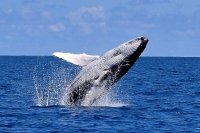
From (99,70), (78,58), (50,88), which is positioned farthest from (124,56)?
(50,88)

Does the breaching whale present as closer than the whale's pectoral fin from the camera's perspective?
No

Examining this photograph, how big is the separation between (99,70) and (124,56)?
1.02 m

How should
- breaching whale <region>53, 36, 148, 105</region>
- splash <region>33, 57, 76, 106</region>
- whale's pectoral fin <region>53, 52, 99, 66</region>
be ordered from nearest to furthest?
whale's pectoral fin <region>53, 52, 99, 66</region>
breaching whale <region>53, 36, 148, 105</region>
splash <region>33, 57, 76, 106</region>

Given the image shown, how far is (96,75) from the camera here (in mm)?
24969

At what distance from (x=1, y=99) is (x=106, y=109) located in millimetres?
8018

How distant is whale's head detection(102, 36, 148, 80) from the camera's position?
24.4 m

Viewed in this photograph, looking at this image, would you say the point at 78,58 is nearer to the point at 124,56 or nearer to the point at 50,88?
the point at 124,56

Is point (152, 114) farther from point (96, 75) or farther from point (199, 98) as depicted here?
point (199, 98)

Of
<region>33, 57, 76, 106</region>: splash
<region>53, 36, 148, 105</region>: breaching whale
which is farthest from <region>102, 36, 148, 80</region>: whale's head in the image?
<region>33, 57, 76, 106</region>: splash

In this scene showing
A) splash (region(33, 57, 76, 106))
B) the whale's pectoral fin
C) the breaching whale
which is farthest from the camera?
splash (region(33, 57, 76, 106))

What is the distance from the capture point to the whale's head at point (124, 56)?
24.4 m

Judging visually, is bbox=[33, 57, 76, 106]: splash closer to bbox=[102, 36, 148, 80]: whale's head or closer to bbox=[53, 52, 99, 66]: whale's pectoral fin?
bbox=[53, 52, 99, 66]: whale's pectoral fin

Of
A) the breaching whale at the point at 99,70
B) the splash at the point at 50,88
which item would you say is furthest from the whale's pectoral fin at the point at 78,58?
the splash at the point at 50,88

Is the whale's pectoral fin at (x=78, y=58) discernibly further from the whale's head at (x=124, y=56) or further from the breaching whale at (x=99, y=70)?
the whale's head at (x=124, y=56)
